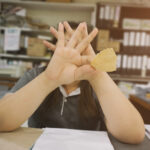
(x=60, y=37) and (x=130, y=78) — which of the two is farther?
(x=130, y=78)

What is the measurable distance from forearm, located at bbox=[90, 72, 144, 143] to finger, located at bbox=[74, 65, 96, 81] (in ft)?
0.17

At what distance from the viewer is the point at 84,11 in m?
3.25

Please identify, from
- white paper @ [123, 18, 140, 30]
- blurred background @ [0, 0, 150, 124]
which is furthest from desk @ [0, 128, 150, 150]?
white paper @ [123, 18, 140, 30]

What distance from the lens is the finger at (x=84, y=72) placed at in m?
0.73

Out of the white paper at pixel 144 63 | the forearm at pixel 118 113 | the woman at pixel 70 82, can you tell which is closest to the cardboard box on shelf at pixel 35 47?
the white paper at pixel 144 63

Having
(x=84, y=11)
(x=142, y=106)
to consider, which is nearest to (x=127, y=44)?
(x=84, y=11)

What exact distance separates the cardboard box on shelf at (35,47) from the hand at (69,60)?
2.22 metres

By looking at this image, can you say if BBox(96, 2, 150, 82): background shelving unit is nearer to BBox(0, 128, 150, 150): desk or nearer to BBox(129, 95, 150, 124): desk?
BBox(129, 95, 150, 124): desk

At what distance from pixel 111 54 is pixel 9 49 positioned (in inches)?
103

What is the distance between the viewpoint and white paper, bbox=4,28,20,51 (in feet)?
9.66

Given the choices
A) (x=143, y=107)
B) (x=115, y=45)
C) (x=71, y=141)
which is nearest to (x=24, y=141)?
(x=71, y=141)

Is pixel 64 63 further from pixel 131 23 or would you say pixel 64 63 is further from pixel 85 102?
pixel 131 23

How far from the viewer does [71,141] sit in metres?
0.61

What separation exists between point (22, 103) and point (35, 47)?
2.32 metres
